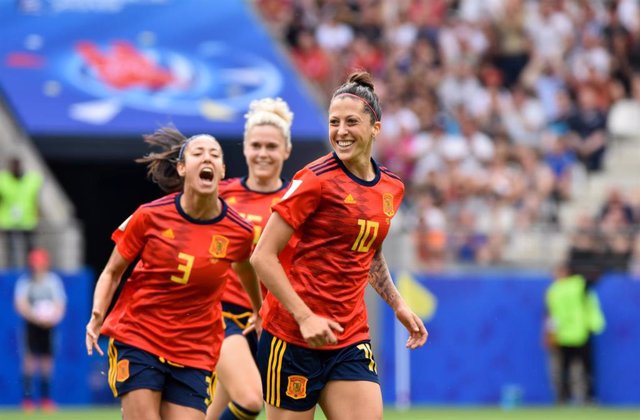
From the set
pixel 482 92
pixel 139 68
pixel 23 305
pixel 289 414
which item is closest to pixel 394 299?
pixel 289 414

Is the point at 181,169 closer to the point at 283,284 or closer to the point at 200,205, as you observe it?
the point at 200,205

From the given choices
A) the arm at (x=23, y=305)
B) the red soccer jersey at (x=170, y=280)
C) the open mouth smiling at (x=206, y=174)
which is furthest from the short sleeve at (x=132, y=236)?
the arm at (x=23, y=305)

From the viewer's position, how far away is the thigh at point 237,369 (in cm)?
895

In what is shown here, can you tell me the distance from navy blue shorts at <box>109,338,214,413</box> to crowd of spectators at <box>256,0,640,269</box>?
10.2m

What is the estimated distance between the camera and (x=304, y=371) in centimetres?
711

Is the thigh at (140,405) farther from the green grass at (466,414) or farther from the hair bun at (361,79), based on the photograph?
the green grass at (466,414)

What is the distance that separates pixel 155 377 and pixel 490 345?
11.3 metres

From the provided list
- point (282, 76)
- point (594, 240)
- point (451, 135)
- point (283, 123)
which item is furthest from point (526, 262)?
point (283, 123)

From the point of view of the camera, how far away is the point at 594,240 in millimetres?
18328

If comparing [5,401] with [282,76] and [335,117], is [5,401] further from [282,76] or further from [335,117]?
[335,117]

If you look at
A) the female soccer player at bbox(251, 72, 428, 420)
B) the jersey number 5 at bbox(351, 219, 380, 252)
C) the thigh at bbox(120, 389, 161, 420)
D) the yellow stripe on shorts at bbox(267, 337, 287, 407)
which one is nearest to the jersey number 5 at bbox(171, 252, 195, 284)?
the thigh at bbox(120, 389, 161, 420)

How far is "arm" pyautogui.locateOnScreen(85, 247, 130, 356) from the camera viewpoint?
25.4 ft

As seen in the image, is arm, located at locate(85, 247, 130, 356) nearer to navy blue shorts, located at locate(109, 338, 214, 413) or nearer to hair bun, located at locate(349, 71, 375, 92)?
navy blue shorts, located at locate(109, 338, 214, 413)

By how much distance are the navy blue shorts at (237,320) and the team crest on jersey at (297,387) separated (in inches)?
86.4
